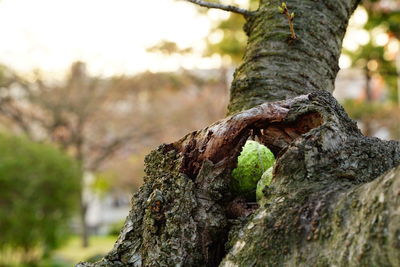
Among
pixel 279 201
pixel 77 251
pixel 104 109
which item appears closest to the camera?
pixel 279 201

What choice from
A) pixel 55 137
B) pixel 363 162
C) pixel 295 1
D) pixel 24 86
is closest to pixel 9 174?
pixel 24 86

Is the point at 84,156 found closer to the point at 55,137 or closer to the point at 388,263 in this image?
the point at 55,137

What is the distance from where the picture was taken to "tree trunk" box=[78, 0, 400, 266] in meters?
1.33

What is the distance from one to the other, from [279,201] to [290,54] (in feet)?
4.10

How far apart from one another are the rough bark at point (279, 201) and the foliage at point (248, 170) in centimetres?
6

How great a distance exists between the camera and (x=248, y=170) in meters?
1.98

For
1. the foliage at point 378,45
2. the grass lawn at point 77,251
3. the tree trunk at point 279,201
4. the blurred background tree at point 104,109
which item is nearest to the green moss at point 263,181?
the tree trunk at point 279,201

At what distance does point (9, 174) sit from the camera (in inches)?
456

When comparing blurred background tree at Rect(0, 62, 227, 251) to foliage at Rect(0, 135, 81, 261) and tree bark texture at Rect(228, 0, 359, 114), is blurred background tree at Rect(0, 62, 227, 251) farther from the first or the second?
tree bark texture at Rect(228, 0, 359, 114)

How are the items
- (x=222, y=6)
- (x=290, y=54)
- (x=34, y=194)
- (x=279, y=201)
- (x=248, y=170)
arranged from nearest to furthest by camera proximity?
1. (x=279, y=201)
2. (x=248, y=170)
3. (x=222, y=6)
4. (x=290, y=54)
5. (x=34, y=194)

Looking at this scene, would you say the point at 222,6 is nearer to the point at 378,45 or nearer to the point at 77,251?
the point at 378,45

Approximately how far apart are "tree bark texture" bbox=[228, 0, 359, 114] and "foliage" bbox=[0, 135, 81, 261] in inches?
394

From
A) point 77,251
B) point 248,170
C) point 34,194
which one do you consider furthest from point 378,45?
point 77,251

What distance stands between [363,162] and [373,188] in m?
0.40
